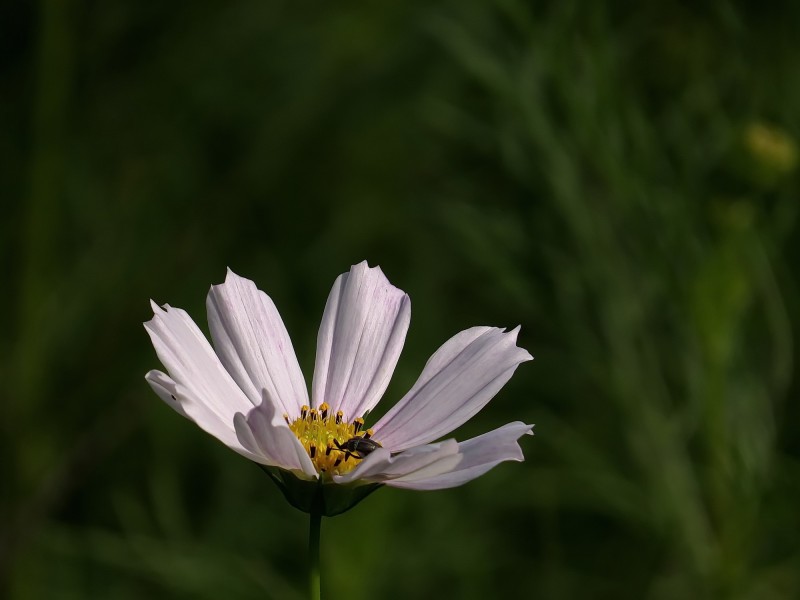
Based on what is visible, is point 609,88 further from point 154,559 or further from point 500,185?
point 154,559

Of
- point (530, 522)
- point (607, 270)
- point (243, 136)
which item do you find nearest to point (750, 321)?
point (607, 270)

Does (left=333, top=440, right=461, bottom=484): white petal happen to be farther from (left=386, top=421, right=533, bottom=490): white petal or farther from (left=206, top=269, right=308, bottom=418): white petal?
(left=206, top=269, right=308, bottom=418): white petal

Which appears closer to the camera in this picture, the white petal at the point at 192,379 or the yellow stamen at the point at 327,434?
the white petal at the point at 192,379

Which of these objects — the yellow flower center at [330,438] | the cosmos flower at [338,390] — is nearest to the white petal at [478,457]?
the cosmos flower at [338,390]

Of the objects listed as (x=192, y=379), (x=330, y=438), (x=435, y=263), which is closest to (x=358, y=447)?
(x=330, y=438)

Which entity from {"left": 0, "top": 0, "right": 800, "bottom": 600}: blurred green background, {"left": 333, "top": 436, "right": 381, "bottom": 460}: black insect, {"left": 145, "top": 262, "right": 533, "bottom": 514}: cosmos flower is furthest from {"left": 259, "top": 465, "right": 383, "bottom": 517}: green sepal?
{"left": 0, "top": 0, "right": 800, "bottom": 600}: blurred green background

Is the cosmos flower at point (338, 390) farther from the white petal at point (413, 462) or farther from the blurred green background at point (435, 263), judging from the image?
the blurred green background at point (435, 263)
